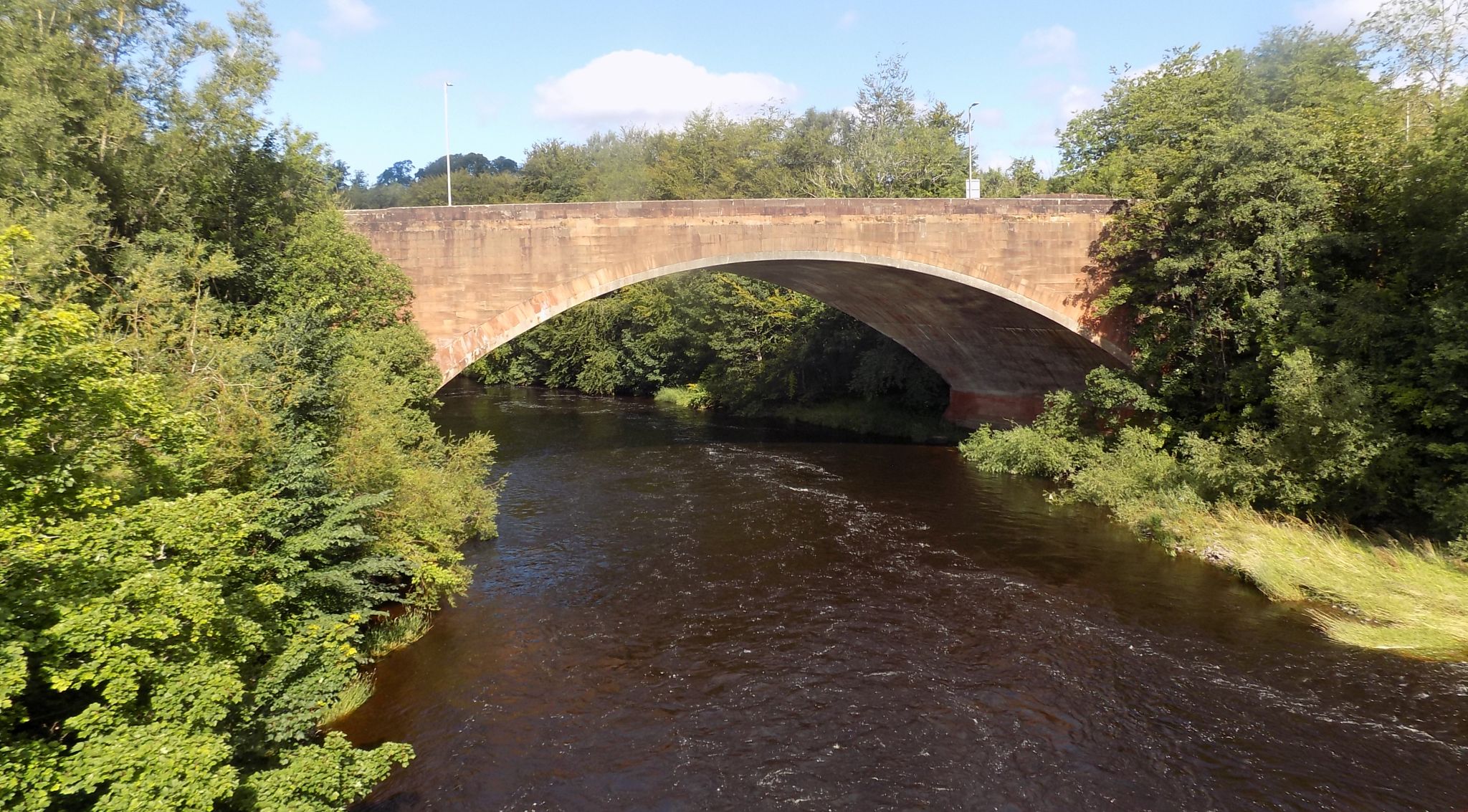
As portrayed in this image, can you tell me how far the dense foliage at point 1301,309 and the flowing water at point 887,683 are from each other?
301cm

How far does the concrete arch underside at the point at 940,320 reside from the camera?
2052 cm

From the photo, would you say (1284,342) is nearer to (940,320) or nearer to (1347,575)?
(1347,575)

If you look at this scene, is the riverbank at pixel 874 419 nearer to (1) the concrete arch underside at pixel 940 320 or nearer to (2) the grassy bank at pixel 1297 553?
(1) the concrete arch underside at pixel 940 320

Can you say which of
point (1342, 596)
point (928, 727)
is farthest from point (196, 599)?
point (1342, 596)

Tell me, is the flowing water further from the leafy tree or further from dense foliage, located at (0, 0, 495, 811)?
the leafy tree

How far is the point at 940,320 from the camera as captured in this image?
2705 cm

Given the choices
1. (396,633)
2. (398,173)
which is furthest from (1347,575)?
(398,173)

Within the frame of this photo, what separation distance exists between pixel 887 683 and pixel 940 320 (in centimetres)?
1746

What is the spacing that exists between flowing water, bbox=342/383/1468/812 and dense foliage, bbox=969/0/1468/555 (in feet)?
9.89

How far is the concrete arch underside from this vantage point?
67.3ft

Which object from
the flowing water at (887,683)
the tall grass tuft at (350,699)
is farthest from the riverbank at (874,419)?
the tall grass tuft at (350,699)

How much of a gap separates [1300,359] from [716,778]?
1276 cm

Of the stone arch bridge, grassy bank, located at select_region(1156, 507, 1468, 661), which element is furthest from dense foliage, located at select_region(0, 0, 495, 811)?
grassy bank, located at select_region(1156, 507, 1468, 661)

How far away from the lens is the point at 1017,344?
26422mm
